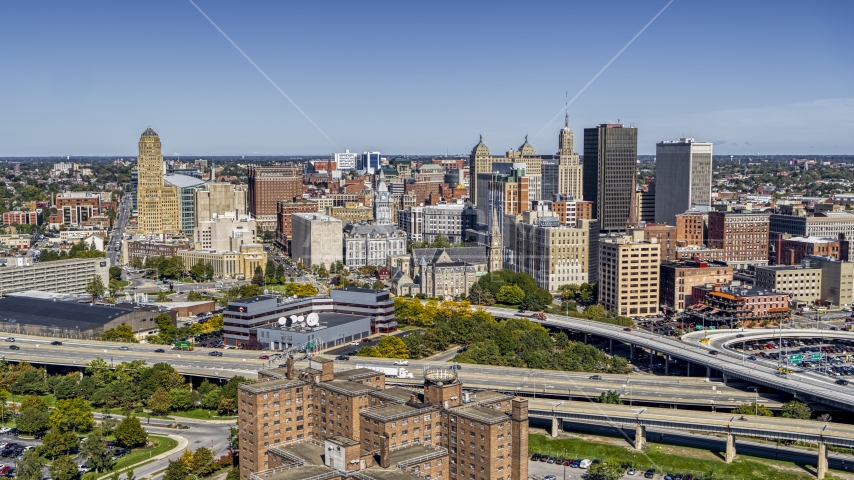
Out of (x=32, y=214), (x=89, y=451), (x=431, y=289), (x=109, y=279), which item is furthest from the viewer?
(x=32, y=214)

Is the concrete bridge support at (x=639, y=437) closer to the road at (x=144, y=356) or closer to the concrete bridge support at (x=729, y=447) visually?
the concrete bridge support at (x=729, y=447)

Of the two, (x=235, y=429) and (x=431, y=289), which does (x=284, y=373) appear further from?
(x=431, y=289)

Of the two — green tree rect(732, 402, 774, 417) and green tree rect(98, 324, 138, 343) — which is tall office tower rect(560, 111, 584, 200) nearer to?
green tree rect(98, 324, 138, 343)

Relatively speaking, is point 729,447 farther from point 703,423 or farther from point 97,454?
point 97,454

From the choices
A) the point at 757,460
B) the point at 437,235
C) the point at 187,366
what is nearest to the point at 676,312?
the point at 757,460

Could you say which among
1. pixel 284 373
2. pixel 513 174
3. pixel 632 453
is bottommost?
pixel 632 453

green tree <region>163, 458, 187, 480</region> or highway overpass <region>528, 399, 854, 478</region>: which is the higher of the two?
highway overpass <region>528, 399, 854, 478</region>

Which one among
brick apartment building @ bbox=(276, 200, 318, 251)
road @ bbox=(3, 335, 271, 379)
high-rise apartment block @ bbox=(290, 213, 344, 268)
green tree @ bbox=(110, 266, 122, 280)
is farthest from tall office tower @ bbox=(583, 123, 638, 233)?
road @ bbox=(3, 335, 271, 379)
